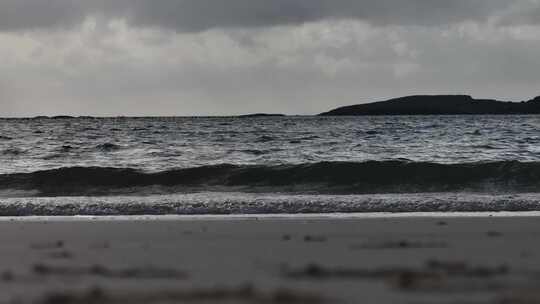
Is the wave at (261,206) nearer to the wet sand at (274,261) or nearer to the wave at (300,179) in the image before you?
the wet sand at (274,261)

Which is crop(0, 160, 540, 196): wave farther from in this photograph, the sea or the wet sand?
the wet sand

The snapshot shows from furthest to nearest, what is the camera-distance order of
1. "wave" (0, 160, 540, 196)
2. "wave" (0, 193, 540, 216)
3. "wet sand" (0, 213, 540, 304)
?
"wave" (0, 160, 540, 196) → "wave" (0, 193, 540, 216) → "wet sand" (0, 213, 540, 304)

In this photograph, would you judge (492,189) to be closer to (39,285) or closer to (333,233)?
(333,233)

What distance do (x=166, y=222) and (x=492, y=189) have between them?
916 centimetres

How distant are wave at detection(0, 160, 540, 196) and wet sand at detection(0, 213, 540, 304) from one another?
7152 mm

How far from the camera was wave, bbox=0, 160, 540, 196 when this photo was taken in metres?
14.7

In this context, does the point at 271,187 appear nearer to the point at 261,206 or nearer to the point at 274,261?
the point at 261,206

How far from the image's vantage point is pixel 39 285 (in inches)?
164

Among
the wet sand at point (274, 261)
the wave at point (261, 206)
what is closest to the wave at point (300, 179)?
the wave at point (261, 206)

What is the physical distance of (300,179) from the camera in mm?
16172

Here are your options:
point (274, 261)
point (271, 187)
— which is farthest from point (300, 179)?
point (274, 261)

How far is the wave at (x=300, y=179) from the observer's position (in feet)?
48.2

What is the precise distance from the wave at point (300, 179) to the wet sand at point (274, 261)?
7.15 meters

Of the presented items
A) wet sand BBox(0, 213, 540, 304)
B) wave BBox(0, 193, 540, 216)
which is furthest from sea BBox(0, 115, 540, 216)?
wet sand BBox(0, 213, 540, 304)
